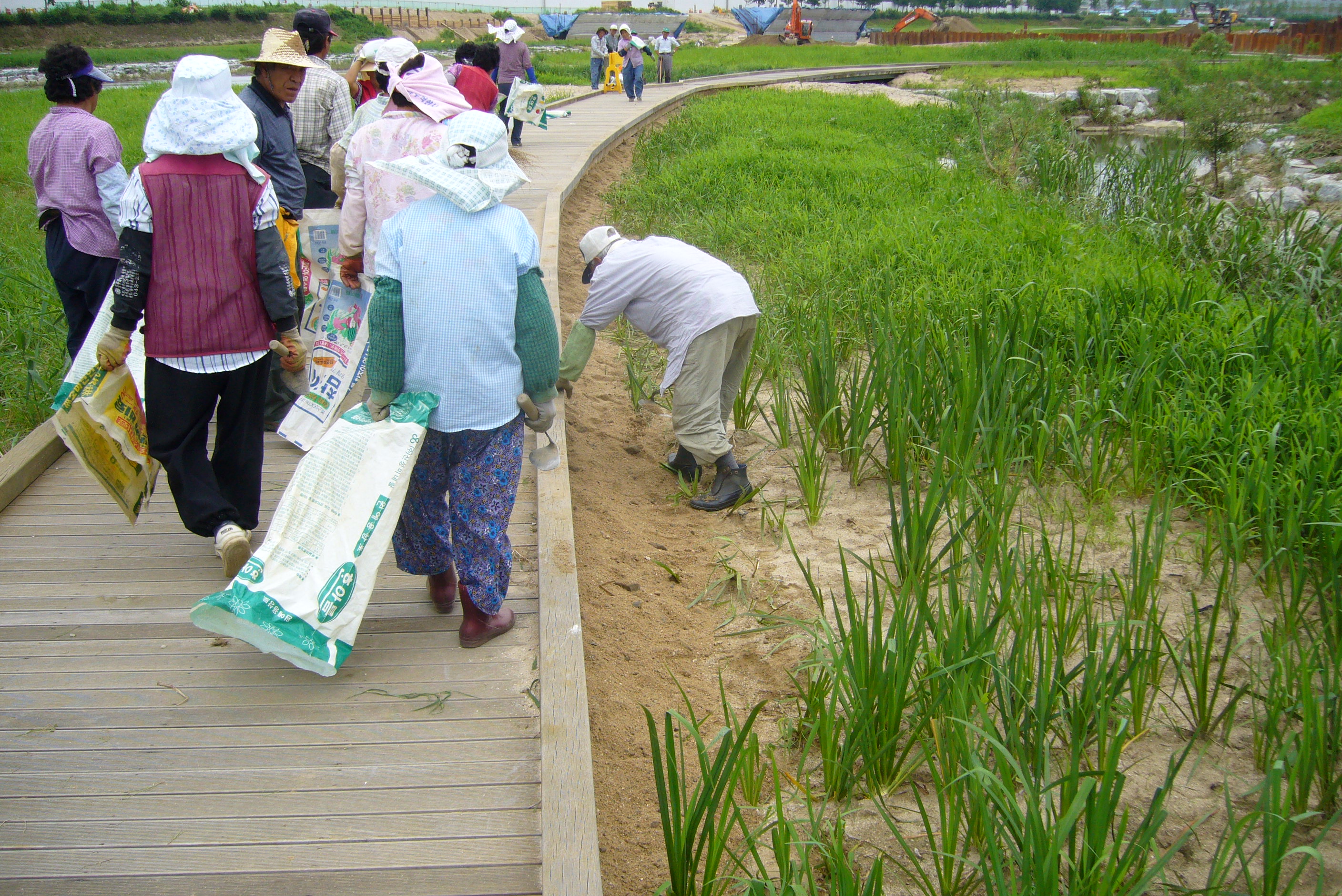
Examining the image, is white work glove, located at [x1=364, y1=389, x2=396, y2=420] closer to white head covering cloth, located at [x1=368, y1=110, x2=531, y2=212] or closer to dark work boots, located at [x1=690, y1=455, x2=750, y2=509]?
white head covering cloth, located at [x1=368, y1=110, x2=531, y2=212]

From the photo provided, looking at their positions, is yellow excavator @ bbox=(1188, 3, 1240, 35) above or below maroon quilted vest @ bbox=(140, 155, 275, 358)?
above

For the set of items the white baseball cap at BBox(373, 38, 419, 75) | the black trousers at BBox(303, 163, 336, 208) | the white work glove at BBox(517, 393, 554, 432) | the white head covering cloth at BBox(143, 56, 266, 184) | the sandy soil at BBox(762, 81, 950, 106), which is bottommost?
the white work glove at BBox(517, 393, 554, 432)

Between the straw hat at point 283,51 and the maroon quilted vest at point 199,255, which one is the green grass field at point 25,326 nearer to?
the straw hat at point 283,51

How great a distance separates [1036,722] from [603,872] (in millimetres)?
1034

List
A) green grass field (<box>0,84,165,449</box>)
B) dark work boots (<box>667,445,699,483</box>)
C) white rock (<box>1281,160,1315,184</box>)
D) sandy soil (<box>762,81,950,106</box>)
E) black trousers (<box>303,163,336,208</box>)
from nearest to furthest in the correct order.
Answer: dark work boots (<box>667,445,699,483</box>), green grass field (<box>0,84,165,449</box>), black trousers (<box>303,163,336,208</box>), white rock (<box>1281,160,1315,184</box>), sandy soil (<box>762,81,950,106</box>)

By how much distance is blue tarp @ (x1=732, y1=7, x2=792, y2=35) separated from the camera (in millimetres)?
49406

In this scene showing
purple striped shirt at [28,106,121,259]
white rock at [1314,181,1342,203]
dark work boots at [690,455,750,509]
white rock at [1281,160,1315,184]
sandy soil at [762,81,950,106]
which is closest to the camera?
purple striped shirt at [28,106,121,259]

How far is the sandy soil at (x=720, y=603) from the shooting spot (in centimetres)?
258

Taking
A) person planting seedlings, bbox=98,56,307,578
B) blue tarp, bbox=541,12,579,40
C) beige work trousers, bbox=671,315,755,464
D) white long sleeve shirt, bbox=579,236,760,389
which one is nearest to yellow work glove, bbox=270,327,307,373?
person planting seedlings, bbox=98,56,307,578

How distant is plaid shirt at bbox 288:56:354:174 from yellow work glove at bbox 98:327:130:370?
6.20 feet

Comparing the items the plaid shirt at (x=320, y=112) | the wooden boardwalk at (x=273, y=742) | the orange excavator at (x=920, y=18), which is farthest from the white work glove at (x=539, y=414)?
the orange excavator at (x=920, y=18)

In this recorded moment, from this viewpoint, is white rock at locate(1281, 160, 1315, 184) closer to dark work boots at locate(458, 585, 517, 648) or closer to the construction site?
the construction site

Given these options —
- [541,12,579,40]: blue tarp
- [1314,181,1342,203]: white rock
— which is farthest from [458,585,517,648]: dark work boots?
Result: [541,12,579,40]: blue tarp

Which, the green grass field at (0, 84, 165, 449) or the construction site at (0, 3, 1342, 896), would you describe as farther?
the green grass field at (0, 84, 165, 449)
